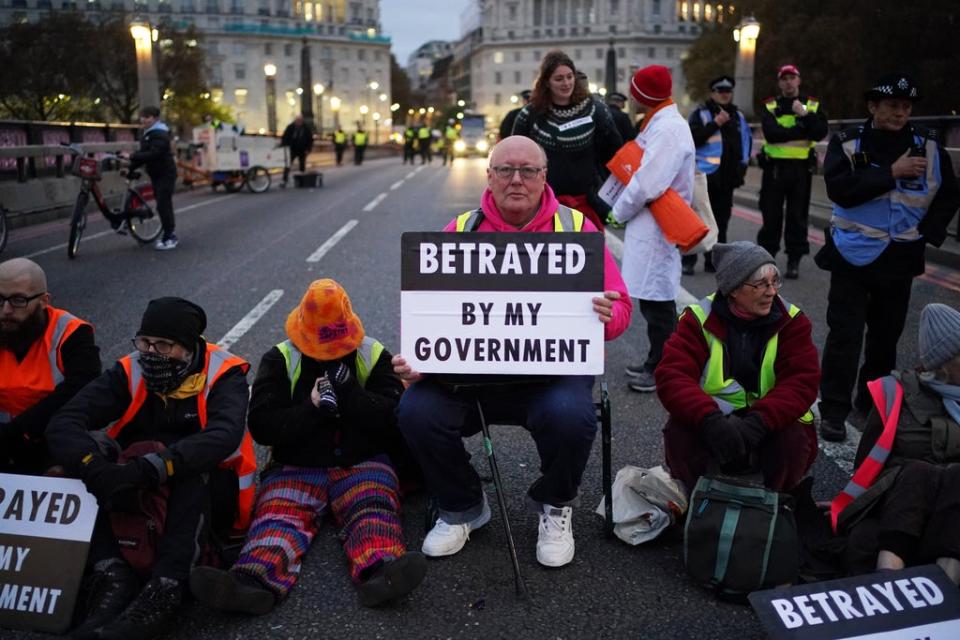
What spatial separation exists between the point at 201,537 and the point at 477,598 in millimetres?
990

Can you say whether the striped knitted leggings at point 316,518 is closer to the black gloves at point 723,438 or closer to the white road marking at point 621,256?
the black gloves at point 723,438

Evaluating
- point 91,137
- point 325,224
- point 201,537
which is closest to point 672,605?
point 201,537

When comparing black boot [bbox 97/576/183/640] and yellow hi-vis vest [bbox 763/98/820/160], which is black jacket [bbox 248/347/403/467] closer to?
black boot [bbox 97/576/183/640]

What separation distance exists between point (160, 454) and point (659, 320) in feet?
10.9

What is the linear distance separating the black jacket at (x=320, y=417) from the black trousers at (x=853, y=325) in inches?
95.4

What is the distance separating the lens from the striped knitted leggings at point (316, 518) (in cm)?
310

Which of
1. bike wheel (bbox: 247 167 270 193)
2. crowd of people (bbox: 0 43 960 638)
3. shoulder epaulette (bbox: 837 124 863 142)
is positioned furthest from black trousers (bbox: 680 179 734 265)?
bike wheel (bbox: 247 167 270 193)

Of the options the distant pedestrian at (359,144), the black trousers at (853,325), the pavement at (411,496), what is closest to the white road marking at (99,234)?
the pavement at (411,496)

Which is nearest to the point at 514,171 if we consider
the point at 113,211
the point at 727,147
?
A: the point at 727,147

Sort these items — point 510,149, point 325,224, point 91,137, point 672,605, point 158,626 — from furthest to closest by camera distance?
point 91,137, point 325,224, point 510,149, point 672,605, point 158,626

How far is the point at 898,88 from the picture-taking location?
4270mm

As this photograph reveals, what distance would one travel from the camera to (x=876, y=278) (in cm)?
458

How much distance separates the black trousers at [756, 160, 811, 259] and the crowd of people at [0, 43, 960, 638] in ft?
19.4

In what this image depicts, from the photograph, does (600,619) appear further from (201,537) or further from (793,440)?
(201,537)
